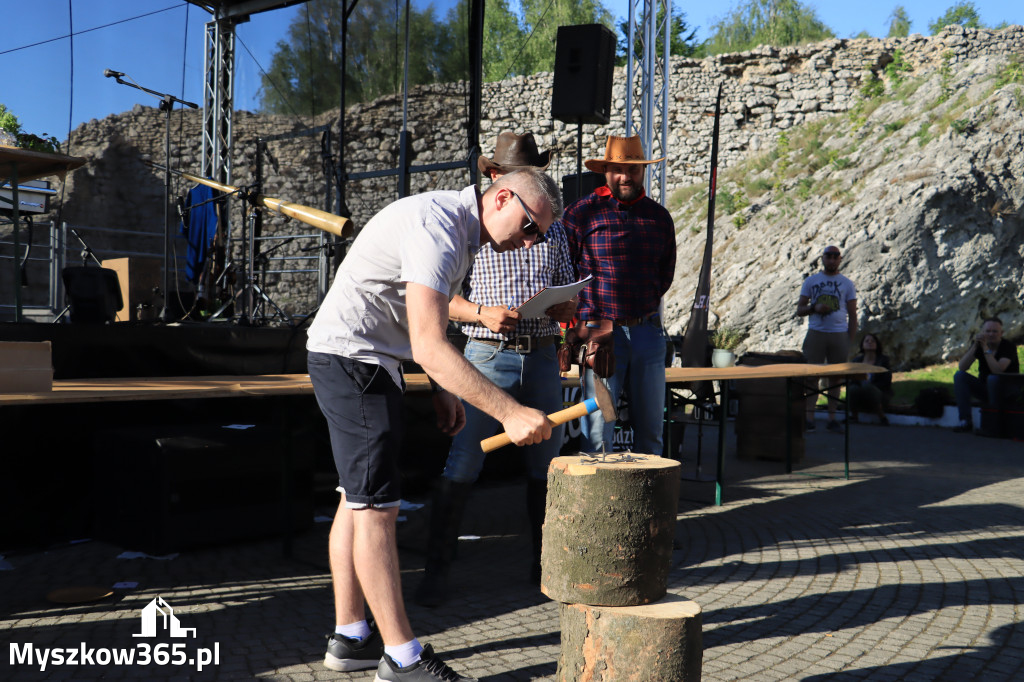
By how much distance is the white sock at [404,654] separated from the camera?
2.32m

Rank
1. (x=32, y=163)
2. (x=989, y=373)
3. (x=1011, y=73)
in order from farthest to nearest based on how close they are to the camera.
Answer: (x=1011, y=73), (x=989, y=373), (x=32, y=163)

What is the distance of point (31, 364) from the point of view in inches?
118

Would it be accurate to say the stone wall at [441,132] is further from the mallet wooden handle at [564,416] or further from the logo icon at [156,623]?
the mallet wooden handle at [564,416]

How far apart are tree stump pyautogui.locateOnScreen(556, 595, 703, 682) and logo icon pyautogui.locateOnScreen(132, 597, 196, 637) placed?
141 cm

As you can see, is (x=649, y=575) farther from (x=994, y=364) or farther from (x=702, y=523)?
(x=994, y=364)

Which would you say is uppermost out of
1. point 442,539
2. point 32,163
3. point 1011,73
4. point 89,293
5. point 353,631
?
point 1011,73

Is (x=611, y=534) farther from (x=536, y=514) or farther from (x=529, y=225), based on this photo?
(x=536, y=514)

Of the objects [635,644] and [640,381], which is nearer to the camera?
[635,644]

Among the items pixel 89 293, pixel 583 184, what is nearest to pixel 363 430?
pixel 89 293

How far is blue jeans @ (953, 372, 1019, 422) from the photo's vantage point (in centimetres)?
905

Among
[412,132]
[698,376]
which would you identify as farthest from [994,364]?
[412,132]

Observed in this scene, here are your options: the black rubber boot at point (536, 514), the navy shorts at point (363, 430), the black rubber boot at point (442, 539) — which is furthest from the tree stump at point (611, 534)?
the black rubber boot at point (536, 514)

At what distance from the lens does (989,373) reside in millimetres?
9281

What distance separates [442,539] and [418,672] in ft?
3.34
